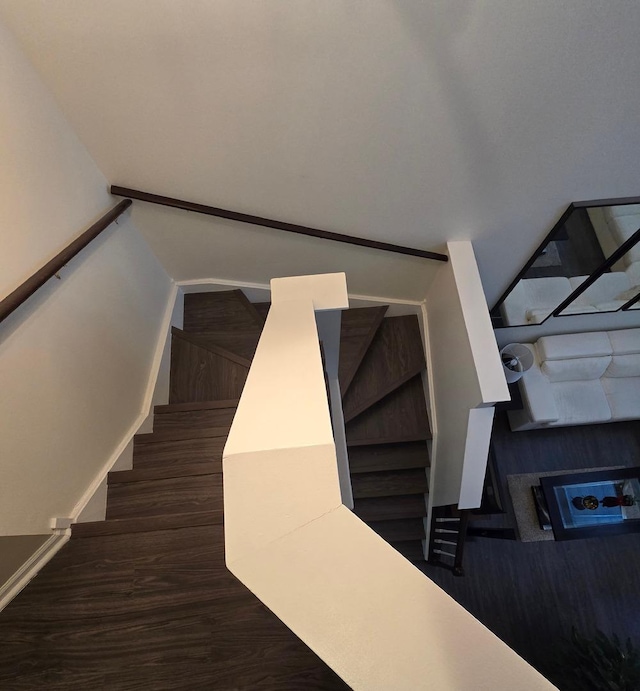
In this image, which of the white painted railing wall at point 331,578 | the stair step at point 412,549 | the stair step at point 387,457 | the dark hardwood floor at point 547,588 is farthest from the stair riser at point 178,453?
the dark hardwood floor at point 547,588

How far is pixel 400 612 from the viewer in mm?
583

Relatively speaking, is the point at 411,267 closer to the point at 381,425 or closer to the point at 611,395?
the point at 381,425

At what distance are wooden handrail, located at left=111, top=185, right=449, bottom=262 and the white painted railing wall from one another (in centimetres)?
198

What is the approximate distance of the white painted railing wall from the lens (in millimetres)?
551

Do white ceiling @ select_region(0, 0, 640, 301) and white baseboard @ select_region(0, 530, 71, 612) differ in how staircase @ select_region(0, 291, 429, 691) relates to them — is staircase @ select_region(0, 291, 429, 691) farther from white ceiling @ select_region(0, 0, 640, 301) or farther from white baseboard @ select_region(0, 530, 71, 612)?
white ceiling @ select_region(0, 0, 640, 301)

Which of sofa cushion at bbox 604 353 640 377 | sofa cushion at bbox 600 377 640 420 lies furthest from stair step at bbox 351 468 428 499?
sofa cushion at bbox 604 353 640 377

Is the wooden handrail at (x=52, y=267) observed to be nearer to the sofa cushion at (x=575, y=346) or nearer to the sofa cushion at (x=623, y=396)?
the sofa cushion at (x=575, y=346)

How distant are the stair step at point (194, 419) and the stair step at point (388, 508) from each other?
150cm

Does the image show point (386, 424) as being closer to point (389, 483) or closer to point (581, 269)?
point (389, 483)

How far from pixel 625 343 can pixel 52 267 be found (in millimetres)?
4300

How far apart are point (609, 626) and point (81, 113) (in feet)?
16.6

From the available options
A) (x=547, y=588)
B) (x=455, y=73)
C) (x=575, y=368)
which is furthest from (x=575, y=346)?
(x=455, y=73)

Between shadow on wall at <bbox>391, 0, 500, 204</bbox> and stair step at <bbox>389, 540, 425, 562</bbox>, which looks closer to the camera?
shadow on wall at <bbox>391, 0, 500, 204</bbox>

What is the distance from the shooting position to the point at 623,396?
11.9 ft
